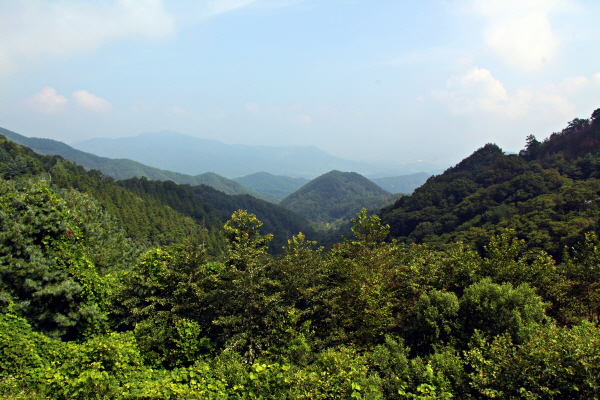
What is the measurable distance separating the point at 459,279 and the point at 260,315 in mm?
7007

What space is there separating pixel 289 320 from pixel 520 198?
1634 inches

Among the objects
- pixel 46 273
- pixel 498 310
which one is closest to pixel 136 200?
pixel 46 273

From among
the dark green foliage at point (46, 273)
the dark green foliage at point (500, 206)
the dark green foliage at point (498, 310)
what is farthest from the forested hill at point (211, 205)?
the dark green foliage at point (498, 310)

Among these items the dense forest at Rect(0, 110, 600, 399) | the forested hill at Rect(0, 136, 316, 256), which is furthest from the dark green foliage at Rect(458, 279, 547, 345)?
the forested hill at Rect(0, 136, 316, 256)

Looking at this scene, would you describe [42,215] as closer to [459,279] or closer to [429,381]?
[429,381]

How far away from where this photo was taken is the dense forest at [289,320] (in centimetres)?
703

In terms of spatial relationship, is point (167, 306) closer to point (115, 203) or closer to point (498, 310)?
point (498, 310)

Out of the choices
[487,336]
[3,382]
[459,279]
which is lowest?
[3,382]

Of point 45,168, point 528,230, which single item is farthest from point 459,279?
point 45,168

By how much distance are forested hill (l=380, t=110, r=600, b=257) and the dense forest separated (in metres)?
21.5

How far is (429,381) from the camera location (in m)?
7.13

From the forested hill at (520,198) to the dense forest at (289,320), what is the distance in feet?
70.6

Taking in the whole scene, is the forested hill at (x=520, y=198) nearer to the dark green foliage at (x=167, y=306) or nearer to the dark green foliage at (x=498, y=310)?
the dark green foliage at (x=498, y=310)

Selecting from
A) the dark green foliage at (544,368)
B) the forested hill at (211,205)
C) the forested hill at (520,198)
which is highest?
the forested hill at (520,198)
